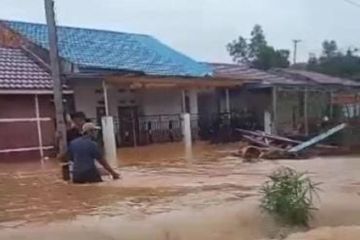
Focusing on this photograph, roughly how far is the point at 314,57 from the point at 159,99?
42811 millimetres

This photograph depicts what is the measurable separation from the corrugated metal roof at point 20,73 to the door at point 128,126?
431 centimetres

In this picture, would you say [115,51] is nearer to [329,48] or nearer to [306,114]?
[306,114]

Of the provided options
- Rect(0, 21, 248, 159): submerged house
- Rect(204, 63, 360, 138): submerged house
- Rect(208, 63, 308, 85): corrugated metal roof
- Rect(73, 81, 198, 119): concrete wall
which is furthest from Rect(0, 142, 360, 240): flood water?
Rect(208, 63, 308, 85): corrugated metal roof

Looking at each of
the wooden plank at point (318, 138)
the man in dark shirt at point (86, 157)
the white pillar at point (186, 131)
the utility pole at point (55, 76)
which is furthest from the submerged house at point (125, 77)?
the man in dark shirt at point (86, 157)

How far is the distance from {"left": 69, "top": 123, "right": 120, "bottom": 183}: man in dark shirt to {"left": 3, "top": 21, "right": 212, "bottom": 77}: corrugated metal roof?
13.0 m

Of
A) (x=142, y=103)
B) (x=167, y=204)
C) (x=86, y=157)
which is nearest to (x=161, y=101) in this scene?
(x=142, y=103)

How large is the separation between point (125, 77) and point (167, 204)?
14950mm

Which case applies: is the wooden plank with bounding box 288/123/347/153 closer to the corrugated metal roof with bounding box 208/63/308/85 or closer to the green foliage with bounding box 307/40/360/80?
the corrugated metal roof with bounding box 208/63/308/85

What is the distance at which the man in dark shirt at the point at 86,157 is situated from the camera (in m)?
12.6

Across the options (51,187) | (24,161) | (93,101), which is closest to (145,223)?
(51,187)

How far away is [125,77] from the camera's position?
25328mm

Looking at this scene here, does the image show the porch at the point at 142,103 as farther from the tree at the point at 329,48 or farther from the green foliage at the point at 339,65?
the tree at the point at 329,48

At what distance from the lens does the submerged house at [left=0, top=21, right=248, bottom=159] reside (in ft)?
85.6

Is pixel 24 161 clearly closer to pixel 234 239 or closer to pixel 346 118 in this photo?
pixel 346 118
